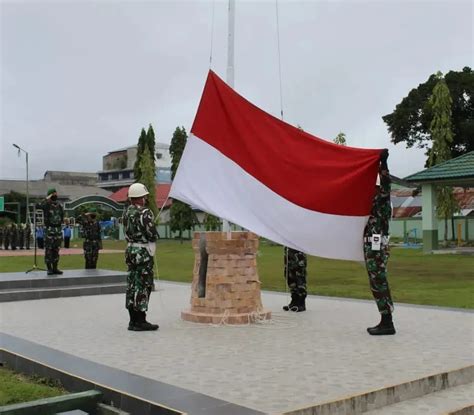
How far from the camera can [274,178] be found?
24.4ft

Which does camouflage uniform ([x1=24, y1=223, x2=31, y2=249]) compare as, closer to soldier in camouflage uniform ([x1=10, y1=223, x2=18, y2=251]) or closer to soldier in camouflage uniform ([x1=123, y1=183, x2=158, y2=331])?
soldier in camouflage uniform ([x1=10, y1=223, x2=18, y2=251])

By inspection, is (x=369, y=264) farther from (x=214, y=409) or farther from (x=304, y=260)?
(x=214, y=409)

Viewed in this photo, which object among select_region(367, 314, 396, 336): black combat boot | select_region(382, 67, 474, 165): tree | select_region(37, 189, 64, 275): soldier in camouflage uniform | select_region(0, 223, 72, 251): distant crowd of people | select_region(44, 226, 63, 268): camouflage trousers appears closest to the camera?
select_region(367, 314, 396, 336): black combat boot

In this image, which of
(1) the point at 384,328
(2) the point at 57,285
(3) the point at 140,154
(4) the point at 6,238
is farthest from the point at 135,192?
(3) the point at 140,154

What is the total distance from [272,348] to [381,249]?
6.24ft

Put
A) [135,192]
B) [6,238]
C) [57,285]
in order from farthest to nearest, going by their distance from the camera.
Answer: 1. [6,238]
2. [57,285]
3. [135,192]

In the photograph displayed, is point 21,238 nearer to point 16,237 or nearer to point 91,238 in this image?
point 16,237

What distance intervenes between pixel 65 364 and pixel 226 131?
11.7ft

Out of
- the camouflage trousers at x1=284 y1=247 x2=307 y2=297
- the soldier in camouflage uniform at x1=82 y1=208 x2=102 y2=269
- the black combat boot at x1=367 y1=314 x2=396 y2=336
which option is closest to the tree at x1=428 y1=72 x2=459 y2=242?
the soldier in camouflage uniform at x1=82 y1=208 x2=102 y2=269

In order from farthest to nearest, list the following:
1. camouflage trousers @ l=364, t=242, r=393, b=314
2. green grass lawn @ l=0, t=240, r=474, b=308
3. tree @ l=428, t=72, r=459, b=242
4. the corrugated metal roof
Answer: tree @ l=428, t=72, r=459, b=242, the corrugated metal roof, green grass lawn @ l=0, t=240, r=474, b=308, camouflage trousers @ l=364, t=242, r=393, b=314

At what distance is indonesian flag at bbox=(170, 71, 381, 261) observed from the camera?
24.0ft

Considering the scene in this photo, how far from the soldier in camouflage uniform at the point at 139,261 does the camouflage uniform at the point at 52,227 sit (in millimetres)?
5378

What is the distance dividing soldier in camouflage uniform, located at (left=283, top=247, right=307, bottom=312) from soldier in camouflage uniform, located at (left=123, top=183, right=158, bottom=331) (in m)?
2.44

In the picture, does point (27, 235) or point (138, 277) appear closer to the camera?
point (138, 277)
